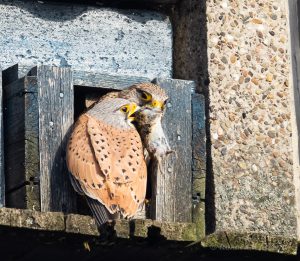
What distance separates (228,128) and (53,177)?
3.86 ft

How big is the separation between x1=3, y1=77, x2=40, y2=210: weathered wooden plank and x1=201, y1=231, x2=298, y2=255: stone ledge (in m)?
0.94

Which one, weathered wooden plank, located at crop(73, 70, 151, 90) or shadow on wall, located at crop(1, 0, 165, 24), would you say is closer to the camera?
weathered wooden plank, located at crop(73, 70, 151, 90)

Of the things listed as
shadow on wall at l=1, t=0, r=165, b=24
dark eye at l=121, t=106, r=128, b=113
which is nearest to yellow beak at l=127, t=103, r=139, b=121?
dark eye at l=121, t=106, r=128, b=113

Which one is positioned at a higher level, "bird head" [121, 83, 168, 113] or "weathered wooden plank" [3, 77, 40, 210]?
"bird head" [121, 83, 168, 113]

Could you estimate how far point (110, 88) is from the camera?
42.7 feet

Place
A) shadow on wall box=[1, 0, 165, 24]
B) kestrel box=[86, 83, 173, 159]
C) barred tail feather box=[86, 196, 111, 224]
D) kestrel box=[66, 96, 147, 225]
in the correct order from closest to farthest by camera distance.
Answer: barred tail feather box=[86, 196, 111, 224] → kestrel box=[66, 96, 147, 225] → kestrel box=[86, 83, 173, 159] → shadow on wall box=[1, 0, 165, 24]

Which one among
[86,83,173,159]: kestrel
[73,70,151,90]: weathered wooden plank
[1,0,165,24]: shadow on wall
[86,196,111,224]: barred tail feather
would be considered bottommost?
[86,196,111,224]: barred tail feather

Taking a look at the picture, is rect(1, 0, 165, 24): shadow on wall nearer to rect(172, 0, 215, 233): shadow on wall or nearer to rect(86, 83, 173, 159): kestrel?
rect(172, 0, 215, 233): shadow on wall

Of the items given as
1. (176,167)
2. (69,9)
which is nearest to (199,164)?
(176,167)

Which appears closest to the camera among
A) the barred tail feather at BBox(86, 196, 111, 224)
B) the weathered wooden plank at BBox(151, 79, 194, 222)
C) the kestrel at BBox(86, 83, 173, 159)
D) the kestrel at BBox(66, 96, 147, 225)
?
the barred tail feather at BBox(86, 196, 111, 224)

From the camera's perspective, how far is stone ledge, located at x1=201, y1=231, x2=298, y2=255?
11945 millimetres

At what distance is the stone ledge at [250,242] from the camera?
11.9 meters

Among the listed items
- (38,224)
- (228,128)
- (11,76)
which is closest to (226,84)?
(228,128)

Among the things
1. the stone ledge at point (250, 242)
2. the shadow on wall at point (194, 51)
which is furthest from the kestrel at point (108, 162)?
the shadow on wall at point (194, 51)
